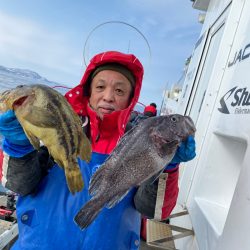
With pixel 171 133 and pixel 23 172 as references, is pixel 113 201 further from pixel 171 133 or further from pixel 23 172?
pixel 23 172

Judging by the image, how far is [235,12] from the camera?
10.5ft

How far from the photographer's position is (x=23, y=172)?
71.5 inches

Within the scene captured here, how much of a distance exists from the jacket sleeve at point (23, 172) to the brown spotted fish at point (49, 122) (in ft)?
0.90

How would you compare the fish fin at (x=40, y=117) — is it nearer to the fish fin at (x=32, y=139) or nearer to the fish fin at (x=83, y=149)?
the fish fin at (x=32, y=139)

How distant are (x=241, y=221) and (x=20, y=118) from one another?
131 cm

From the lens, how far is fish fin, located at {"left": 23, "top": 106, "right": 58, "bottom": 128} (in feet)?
5.02

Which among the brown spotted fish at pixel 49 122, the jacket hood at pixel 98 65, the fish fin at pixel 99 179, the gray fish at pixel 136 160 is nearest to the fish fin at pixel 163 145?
the gray fish at pixel 136 160

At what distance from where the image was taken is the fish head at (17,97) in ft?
5.14

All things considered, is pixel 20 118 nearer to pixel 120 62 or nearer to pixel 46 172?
pixel 46 172

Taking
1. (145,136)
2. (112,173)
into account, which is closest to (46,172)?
(112,173)

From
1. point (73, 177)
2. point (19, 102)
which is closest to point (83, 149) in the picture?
point (73, 177)

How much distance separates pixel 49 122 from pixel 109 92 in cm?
63

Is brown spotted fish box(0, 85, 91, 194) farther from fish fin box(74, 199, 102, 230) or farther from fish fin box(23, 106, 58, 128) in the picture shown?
fish fin box(74, 199, 102, 230)

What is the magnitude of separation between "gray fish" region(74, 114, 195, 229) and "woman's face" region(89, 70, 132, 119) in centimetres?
51
